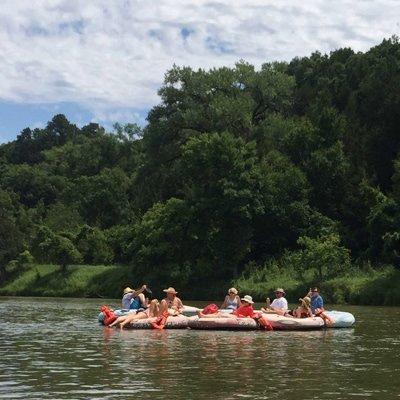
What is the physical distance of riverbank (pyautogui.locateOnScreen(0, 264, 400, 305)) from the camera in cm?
4769

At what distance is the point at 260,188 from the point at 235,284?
23.5 ft

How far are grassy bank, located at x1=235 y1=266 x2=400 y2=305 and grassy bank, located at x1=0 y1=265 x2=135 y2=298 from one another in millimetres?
13545

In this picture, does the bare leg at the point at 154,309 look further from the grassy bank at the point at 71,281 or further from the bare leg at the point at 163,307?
the grassy bank at the point at 71,281

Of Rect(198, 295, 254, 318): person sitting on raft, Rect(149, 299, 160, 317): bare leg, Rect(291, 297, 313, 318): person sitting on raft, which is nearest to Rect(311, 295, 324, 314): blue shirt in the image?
Rect(291, 297, 313, 318): person sitting on raft

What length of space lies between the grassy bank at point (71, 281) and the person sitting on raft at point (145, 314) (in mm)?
34362

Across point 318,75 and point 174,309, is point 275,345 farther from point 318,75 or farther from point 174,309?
point 318,75

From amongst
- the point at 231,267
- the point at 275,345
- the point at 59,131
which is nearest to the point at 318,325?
the point at 275,345

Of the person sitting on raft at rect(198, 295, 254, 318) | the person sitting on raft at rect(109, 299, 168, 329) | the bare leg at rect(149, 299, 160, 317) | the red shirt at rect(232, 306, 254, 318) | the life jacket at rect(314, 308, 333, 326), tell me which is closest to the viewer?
the person sitting on raft at rect(198, 295, 254, 318)

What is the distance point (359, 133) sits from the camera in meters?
64.3

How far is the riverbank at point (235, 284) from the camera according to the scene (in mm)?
47688

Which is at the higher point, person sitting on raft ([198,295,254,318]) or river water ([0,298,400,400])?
person sitting on raft ([198,295,254,318])

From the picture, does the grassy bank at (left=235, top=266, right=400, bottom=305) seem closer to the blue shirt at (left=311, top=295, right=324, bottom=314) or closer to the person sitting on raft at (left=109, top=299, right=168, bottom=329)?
the blue shirt at (left=311, top=295, right=324, bottom=314)

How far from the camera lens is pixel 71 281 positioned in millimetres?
69125

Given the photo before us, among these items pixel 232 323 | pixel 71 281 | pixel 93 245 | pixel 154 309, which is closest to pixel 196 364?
pixel 232 323
